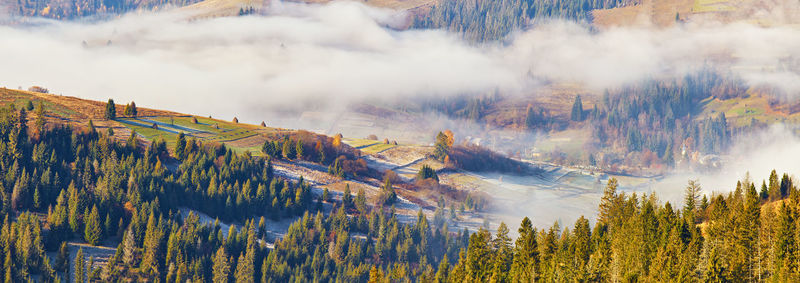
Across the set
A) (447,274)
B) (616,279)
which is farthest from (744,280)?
(447,274)

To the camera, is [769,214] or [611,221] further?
[611,221]

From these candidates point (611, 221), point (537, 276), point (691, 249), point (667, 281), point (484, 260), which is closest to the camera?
point (667, 281)

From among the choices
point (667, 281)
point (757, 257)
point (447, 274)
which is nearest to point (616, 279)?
point (667, 281)

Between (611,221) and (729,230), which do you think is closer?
(729,230)

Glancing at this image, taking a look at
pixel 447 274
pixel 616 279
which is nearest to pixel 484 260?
pixel 447 274

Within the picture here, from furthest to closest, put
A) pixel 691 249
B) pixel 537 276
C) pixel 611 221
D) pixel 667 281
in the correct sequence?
pixel 611 221 < pixel 537 276 < pixel 691 249 < pixel 667 281

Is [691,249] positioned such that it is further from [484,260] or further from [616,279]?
[484,260]

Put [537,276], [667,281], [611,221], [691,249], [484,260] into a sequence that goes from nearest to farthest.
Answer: [667,281], [691,249], [537,276], [484,260], [611,221]

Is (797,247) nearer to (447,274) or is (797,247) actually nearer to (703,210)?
(703,210)

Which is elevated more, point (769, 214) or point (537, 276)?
point (769, 214)
